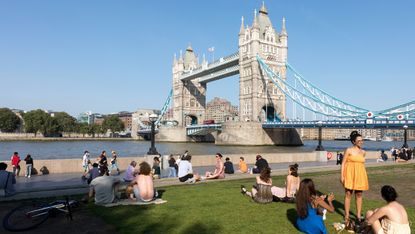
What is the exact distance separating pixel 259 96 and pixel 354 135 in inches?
2825

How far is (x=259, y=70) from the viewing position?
77812 mm

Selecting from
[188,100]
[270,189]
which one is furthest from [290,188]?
[188,100]

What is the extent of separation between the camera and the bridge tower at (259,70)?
77.4 m

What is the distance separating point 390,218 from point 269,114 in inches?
3069

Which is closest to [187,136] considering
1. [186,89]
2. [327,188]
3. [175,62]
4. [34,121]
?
[186,89]

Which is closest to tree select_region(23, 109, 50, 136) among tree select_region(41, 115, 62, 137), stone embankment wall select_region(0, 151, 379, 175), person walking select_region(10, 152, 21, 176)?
tree select_region(41, 115, 62, 137)

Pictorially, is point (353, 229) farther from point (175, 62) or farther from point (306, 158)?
point (175, 62)

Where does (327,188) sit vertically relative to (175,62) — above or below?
below

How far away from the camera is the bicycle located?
629 centimetres

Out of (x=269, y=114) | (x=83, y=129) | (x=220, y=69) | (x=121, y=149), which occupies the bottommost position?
(x=121, y=149)

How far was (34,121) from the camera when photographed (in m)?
103

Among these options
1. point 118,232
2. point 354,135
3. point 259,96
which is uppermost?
point 259,96

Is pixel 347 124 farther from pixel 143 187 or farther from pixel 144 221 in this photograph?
pixel 144 221

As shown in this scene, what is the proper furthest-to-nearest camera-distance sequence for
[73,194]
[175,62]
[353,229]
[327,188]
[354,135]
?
[175,62] < [327,188] < [73,194] < [354,135] < [353,229]
